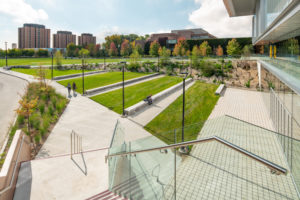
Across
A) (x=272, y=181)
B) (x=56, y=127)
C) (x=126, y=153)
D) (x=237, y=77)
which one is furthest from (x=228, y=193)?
(x=237, y=77)

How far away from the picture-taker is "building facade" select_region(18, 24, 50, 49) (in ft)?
509

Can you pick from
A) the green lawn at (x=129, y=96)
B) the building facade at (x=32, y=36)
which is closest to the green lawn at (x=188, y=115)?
the green lawn at (x=129, y=96)

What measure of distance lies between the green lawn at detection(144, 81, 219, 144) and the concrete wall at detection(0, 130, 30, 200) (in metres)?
5.96

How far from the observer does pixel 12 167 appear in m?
7.41

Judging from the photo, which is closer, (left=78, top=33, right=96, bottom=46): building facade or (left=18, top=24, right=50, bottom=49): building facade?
(left=18, top=24, right=50, bottom=49): building facade

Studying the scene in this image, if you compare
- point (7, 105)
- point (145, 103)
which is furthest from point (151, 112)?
point (7, 105)

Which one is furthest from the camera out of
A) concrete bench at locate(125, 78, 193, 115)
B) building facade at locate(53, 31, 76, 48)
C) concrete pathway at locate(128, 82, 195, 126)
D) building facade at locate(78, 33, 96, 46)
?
building facade at locate(78, 33, 96, 46)

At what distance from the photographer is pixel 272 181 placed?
16.1 feet

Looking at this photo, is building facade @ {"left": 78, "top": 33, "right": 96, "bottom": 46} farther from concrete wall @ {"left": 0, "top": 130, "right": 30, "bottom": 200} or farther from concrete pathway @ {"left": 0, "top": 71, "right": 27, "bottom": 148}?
concrete wall @ {"left": 0, "top": 130, "right": 30, "bottom": 200}

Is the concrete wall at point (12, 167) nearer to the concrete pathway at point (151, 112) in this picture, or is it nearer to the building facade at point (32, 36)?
the concrete pathway at point (151, 112)

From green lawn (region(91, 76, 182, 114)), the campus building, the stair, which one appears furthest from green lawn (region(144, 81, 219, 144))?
the campus building

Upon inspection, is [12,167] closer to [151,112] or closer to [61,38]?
[151,112]

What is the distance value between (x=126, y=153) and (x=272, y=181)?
4.02m

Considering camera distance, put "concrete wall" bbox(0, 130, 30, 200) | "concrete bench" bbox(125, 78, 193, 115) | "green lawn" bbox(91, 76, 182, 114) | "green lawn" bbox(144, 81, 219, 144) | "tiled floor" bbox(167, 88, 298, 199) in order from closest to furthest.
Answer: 1. "tiled floor" bbox(167, 88, 298, 199)
2. "concrete wall" bbox(0, 130, 30, 200)
3. "green lawn" bbox(144, 81, 219, 144)
4. "concrete bench" bbox(125, 78, 193, 115)
5. "green lawn" bbox(91, 76, 182, 114)
